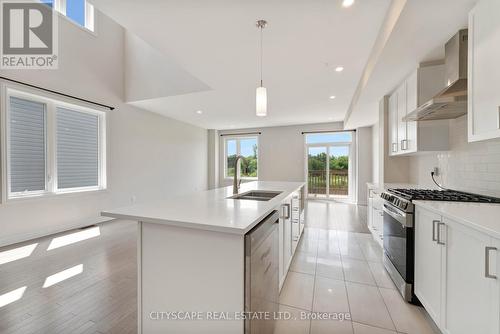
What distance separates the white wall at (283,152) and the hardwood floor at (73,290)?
506 cm

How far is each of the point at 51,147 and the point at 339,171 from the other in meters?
7.00

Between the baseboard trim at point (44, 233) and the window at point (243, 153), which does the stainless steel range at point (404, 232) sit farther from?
the window at point (243, 153)

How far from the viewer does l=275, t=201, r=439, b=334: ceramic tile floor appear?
151 centimetres

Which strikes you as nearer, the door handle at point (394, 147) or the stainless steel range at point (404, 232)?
the stainless steel range at point (404, 232)

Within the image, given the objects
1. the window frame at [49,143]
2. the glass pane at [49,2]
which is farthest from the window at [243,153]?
the glass pane at [49,2]

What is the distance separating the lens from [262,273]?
1189 mm

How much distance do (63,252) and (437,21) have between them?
4.58 metres

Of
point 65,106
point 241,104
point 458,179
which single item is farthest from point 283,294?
point 65,106

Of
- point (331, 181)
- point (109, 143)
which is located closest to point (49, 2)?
point (109, 143)

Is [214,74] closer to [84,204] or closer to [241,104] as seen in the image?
[241,104]

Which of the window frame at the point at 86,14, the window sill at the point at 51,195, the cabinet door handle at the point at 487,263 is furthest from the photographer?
the window frame at the point at 86,14

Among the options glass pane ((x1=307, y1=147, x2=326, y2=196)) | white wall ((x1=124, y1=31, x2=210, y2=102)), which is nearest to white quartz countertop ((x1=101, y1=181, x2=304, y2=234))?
white wall ((x1=124, y1=31, x2=210, y2=102))

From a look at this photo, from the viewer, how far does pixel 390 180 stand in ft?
11.1

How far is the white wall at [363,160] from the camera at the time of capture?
615cm
